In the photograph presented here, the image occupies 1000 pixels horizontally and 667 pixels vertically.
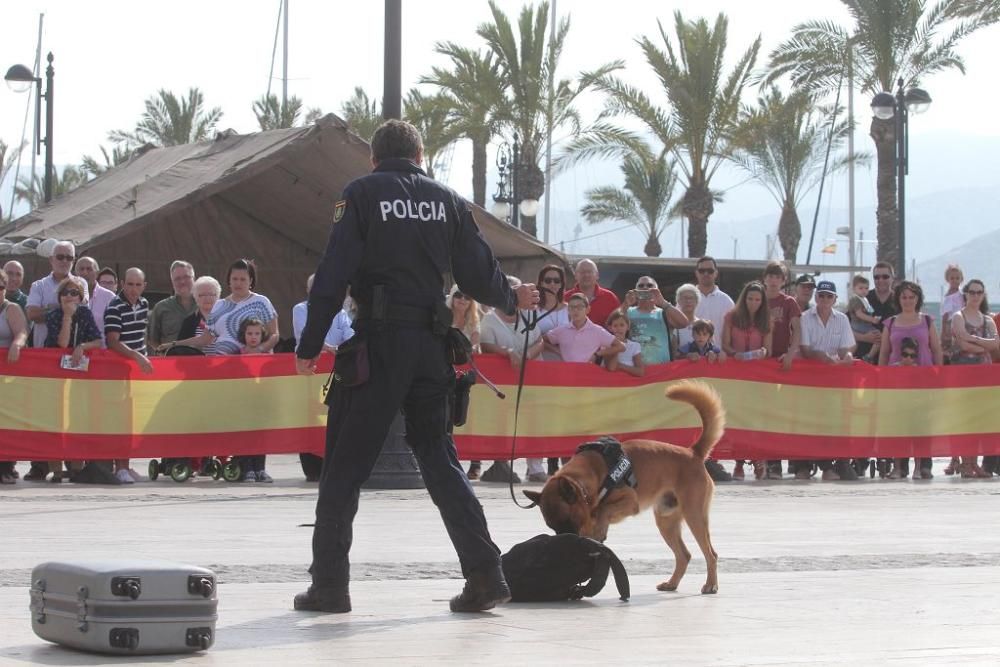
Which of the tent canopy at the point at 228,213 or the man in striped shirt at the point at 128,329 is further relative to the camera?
the tent canopy at the point at 228,213

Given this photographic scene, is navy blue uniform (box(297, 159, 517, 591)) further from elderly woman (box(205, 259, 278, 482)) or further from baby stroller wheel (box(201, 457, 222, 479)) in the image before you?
baby stroller wheel (box(201, 457, 222, 479))

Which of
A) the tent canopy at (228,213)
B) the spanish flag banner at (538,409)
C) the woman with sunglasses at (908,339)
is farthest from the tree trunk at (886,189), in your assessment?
the spanish flag banner at (538,409)

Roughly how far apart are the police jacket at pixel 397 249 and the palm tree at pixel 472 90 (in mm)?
33364

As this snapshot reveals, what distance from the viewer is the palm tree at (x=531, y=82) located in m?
40.1

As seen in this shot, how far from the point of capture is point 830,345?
16328mm

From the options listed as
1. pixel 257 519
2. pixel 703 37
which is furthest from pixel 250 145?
pixel 703 37

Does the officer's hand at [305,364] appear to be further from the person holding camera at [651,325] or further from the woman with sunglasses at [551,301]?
the person holding camera at [651,325]

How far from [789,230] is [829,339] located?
37344mm

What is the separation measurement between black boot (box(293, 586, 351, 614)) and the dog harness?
152cm

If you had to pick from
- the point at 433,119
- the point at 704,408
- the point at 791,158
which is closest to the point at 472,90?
the point at 433,119

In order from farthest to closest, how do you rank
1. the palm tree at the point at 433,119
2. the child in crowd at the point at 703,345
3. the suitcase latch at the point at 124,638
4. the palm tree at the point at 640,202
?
the palm tree at the point at 640,202
the palm tree at the point at 433,119
the child in crowd at the point at 703,345
the suitcase latch at the point at 124,638

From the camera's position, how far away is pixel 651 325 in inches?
620

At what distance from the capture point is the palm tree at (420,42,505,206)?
4034 cm

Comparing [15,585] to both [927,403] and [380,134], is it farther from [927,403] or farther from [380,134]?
[927,403]
